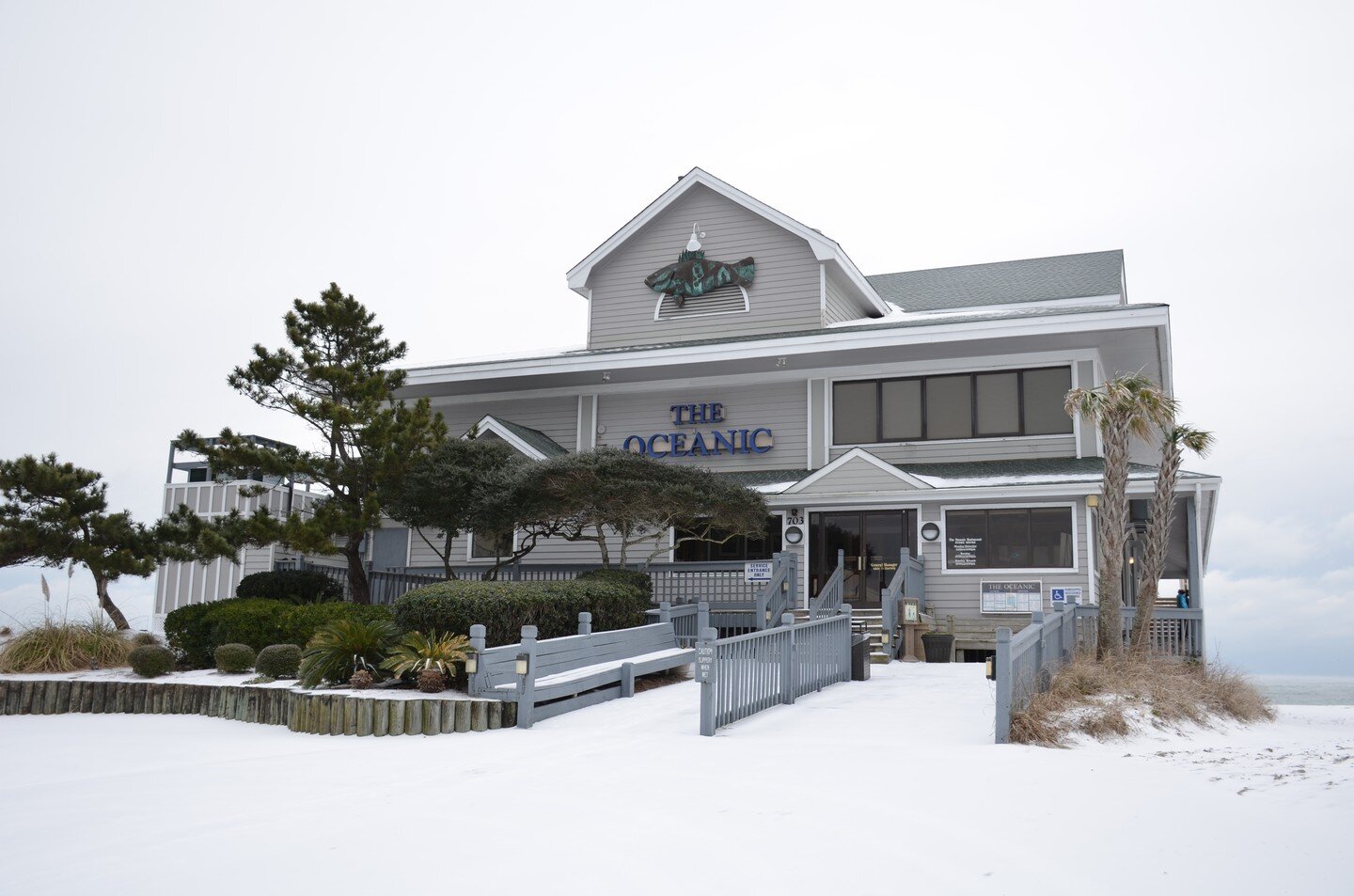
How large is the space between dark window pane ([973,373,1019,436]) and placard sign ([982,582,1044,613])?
10.9 ft

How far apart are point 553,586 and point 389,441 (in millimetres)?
5381

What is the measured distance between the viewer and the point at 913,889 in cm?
584

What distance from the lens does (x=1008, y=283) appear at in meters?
27.1

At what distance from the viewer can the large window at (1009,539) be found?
66.0 feet

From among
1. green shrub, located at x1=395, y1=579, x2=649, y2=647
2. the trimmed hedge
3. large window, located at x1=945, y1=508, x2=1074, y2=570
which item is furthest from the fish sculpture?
the trimmed hedge

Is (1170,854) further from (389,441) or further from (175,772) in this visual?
(389,441)

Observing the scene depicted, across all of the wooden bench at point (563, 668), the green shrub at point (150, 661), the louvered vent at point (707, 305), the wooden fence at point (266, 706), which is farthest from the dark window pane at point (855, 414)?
the green shrub at point (150, 661)

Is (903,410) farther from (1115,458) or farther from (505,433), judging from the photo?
(505,433)

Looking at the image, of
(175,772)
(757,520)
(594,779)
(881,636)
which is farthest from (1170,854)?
(757,520)

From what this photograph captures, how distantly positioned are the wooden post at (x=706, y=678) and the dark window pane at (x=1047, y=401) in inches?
489

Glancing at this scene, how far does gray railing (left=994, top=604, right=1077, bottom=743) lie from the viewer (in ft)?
32.4

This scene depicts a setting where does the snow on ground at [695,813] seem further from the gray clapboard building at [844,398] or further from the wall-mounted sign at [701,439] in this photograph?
the wall-mounted sign at [701,439]

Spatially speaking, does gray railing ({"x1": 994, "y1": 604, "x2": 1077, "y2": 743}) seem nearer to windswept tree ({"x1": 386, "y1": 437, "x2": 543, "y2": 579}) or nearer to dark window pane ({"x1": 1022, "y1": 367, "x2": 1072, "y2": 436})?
dark window pane ({"x1": 1022, "y1": 367, "x2": 1072, "y2": 436})

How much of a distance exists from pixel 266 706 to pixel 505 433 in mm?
10887
